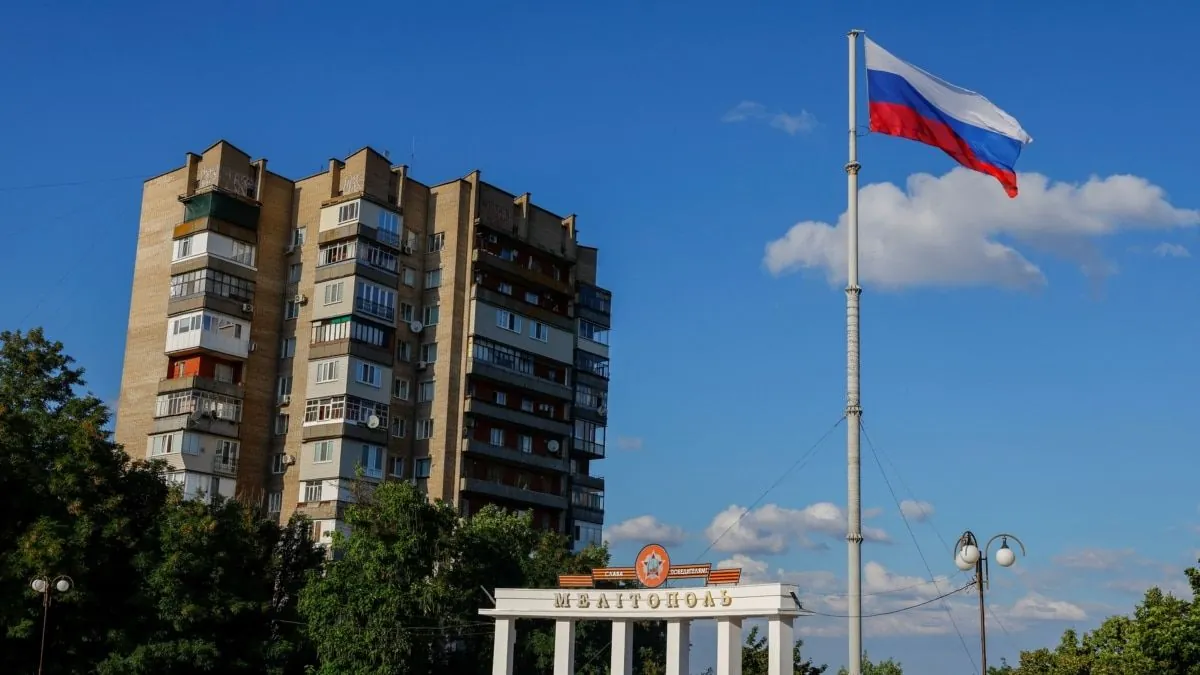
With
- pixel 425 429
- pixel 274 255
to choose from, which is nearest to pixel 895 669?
pixel 425 429

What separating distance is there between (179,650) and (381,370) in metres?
25.3

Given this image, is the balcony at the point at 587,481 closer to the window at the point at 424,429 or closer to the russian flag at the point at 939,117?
the window at the point at 424,429

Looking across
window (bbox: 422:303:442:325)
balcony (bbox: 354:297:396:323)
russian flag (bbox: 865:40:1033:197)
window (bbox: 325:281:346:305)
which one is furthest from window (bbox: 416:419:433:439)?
russian flag (bbox: 865:40:1033:197)

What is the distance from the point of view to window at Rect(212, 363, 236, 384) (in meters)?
72.8

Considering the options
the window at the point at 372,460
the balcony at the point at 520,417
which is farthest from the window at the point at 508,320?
the window at the point at 372,460

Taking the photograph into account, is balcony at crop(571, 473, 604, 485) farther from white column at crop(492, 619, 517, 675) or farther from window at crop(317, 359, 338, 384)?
white column at crop(492, 619, 517, 675)

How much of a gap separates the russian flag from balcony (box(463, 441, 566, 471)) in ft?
158

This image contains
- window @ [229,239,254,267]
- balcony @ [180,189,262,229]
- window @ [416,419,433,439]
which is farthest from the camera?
window @ [416,419,433,439]

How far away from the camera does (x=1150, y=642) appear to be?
4103cm

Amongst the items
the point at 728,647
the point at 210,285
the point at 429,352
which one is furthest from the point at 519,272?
the point at 728,647

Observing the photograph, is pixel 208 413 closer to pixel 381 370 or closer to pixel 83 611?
pixel 381 370

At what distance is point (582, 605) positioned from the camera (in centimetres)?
4341

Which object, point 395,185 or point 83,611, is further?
point 395,185

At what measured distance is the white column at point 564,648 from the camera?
4388cm
